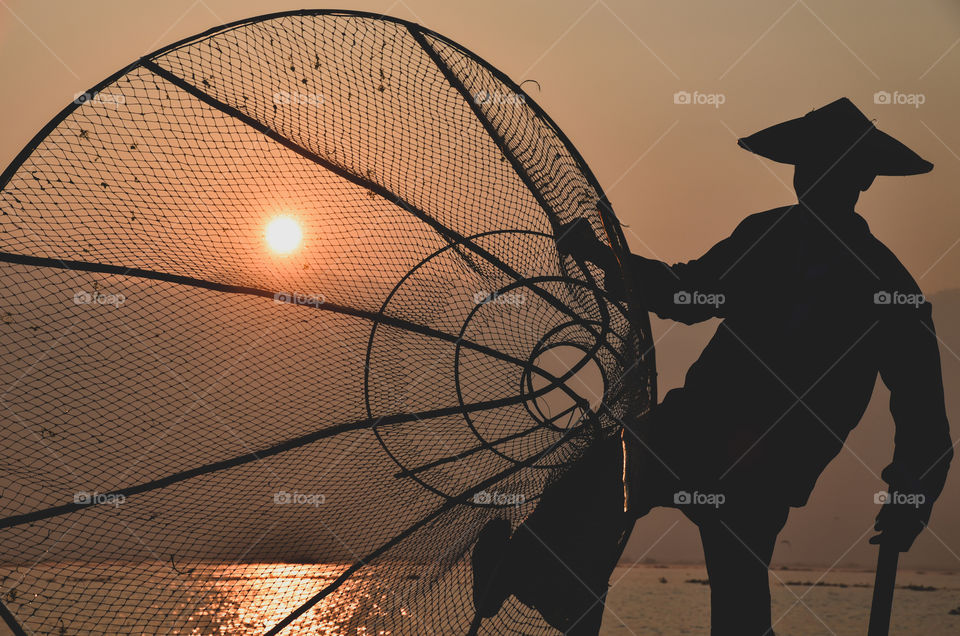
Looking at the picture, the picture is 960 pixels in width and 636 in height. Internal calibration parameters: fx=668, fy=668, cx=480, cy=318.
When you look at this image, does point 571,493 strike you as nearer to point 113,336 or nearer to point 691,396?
point 691,396

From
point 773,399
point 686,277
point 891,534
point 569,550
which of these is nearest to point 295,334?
point 569,550

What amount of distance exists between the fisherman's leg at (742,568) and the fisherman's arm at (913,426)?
1.26 ft

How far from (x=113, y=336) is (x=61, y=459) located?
21.7 inches

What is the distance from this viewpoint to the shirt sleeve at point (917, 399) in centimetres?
242

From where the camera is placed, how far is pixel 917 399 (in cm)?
244

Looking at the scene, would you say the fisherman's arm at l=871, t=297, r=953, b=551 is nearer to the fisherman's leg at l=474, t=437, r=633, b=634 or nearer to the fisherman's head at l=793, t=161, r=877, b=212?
the fisherman's head at l=793, t=161, r=877, b=212

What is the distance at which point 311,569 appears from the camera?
3350 millimetres

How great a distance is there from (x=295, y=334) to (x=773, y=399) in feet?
7.27

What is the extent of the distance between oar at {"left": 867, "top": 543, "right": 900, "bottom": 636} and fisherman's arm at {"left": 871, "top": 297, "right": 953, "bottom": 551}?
0.21ft

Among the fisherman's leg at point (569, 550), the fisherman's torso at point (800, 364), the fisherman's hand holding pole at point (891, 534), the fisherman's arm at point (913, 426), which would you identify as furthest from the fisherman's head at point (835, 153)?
the fisherman's leg at point (569, 550)

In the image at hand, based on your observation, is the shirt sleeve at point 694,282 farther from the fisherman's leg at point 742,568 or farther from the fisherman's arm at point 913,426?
the fisherman's leg at point 742,568

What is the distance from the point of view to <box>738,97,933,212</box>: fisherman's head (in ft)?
8.09

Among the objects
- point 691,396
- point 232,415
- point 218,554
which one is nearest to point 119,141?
point 232,415

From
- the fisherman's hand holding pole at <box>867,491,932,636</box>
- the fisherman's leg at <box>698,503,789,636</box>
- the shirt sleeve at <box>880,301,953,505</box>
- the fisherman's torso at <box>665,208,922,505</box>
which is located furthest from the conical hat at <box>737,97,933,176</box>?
the fisherman's leg at <box>698,503,789,636</box>
